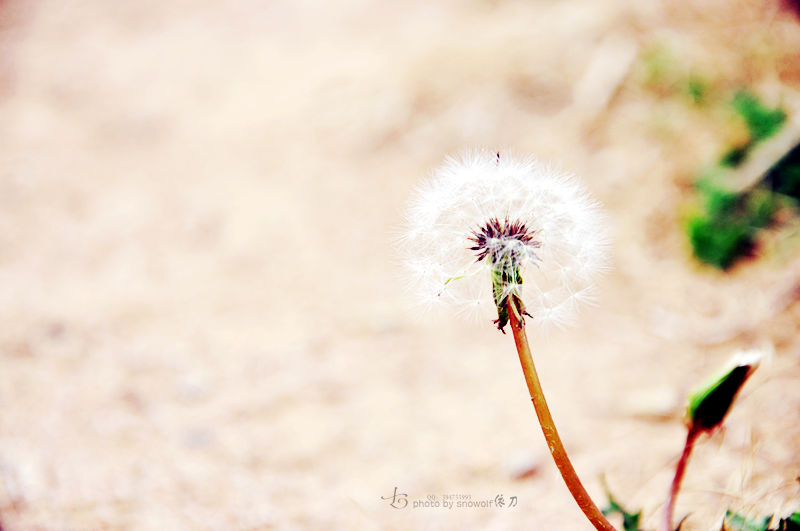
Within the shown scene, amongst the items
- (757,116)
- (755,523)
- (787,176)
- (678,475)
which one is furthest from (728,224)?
(678,475)

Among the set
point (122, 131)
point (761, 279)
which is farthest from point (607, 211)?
point (122, 131)

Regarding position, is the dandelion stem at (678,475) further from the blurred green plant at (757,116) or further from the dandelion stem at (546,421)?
the blurred green plant at (757,116)

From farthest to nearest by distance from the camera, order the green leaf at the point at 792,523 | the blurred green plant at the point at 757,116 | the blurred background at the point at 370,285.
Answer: the blurred green plant at the point at 757,116 < the blurred background at the point at 370,285 < the green leaf at the point at 792,523

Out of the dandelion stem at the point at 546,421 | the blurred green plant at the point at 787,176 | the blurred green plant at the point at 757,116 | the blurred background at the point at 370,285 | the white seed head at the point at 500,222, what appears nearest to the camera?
the dandelion stem at the point at 546,421

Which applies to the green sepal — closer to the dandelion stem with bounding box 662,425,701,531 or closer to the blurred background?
the dandelion stem with bounding box 662,425,701,531

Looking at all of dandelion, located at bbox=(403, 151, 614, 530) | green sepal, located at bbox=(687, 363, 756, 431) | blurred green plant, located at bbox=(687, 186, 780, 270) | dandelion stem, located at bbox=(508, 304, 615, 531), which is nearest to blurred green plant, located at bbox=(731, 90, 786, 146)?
blurred green plant, located at bbox=(687, 186, 780, 270)

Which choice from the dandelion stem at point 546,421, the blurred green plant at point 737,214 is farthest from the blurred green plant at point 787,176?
the dandelion stem at point 546,421

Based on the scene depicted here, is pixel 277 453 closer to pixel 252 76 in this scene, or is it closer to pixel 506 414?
pixel 506 414
